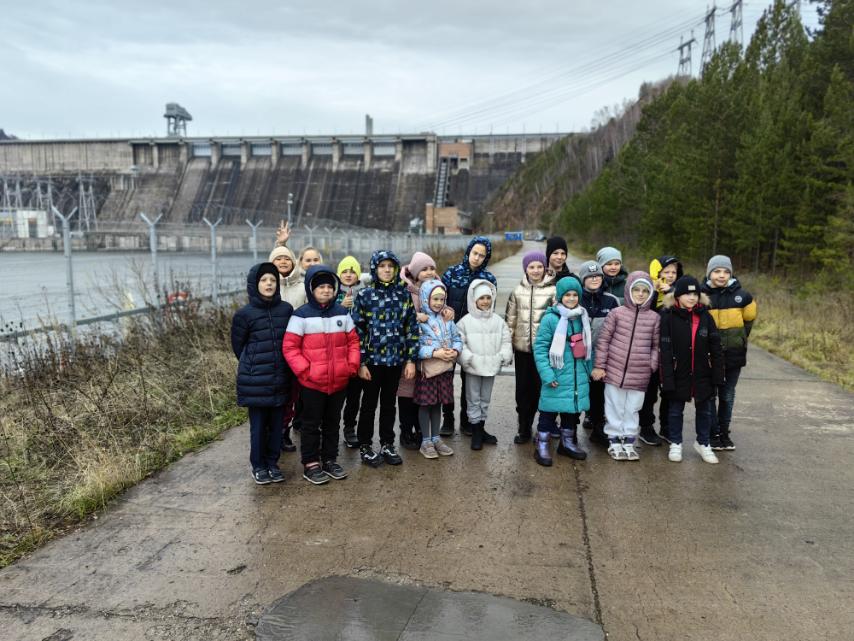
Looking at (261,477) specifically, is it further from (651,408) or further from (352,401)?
(651,408)

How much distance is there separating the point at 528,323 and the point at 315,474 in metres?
1.99

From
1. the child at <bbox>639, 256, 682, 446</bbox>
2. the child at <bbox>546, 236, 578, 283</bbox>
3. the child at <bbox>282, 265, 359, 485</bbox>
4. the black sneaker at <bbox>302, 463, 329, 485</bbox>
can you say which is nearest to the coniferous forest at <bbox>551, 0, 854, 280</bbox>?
the child at <bbox>639, 256, 682, 446</bbox>

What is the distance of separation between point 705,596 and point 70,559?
3153 mm

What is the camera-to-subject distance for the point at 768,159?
53.2ft

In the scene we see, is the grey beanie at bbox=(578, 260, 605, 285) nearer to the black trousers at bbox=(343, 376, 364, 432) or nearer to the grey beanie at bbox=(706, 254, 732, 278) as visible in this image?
the grey beanie at bbox=(706, 254, 732, 278)

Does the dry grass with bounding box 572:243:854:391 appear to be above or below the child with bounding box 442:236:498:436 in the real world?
below

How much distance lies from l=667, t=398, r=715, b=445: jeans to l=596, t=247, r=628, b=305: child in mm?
1153

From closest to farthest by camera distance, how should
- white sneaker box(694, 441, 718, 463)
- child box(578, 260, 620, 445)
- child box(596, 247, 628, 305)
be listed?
1. white sneaker box(694, 441, 718, 463)
2. child box(578, 260, 620, 445)
3. child box(596, 247, 628, 305)

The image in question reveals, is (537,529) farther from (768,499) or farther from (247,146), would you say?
(247,146)

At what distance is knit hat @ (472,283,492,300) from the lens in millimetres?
4723

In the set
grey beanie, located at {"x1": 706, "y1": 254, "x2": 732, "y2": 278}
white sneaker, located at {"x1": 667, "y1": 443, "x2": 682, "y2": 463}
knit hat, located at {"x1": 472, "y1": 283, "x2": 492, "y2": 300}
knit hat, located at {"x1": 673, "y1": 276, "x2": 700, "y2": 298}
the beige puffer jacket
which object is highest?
grey beanie, located at {"x1": 706, "y1": 254, "x2": 732, "y2": 278}

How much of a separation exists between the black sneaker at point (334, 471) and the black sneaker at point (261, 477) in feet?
1.25

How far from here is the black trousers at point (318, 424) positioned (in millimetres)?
4238

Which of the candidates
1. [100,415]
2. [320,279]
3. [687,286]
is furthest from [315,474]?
[687,286]
